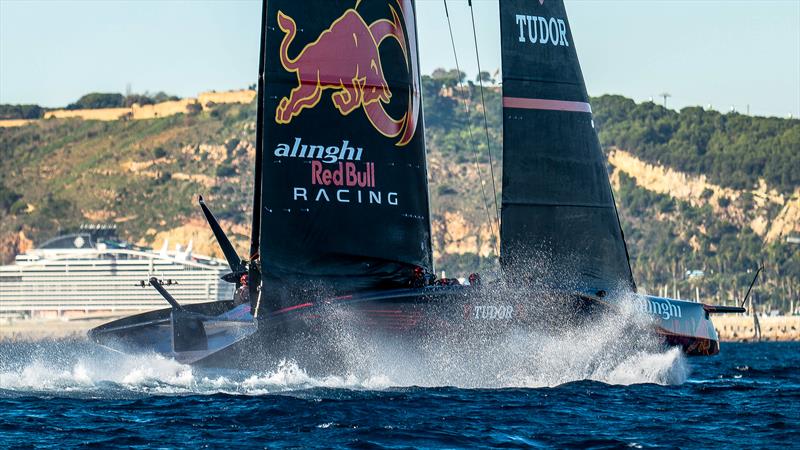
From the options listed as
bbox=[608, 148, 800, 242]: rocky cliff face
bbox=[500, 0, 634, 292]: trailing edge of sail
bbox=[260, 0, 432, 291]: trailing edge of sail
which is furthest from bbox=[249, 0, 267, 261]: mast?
bbox=[608, 148, 800, 242]: rocky cliff face

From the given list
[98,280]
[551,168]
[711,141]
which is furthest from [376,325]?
[711,141]

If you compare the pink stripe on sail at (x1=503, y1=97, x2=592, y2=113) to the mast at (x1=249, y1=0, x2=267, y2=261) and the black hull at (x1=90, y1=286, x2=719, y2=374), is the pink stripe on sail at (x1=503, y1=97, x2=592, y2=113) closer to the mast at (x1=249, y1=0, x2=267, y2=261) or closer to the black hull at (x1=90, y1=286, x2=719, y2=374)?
the black hull at (x1=90, y1=286, x2=719, y2=374)

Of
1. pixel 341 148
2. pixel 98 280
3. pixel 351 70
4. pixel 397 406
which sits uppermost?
pixel 351 70

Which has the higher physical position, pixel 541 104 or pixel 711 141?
pixel 711 141

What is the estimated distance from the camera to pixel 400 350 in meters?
24.6

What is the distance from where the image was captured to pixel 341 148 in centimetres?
2539

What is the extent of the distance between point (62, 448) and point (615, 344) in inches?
461

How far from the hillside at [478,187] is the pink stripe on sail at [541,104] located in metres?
103

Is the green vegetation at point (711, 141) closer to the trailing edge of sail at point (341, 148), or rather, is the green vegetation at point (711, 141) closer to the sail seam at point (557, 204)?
the sail seam at point (557, 204)

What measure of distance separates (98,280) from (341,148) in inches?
4297

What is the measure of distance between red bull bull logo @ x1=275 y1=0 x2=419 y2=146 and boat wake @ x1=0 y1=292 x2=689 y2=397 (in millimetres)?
3861

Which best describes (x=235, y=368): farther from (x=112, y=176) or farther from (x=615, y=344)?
(x=112, y=176)

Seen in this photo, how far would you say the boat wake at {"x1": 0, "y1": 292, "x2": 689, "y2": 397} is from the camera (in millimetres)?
24453

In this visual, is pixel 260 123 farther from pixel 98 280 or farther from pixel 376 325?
pixel 98 280
